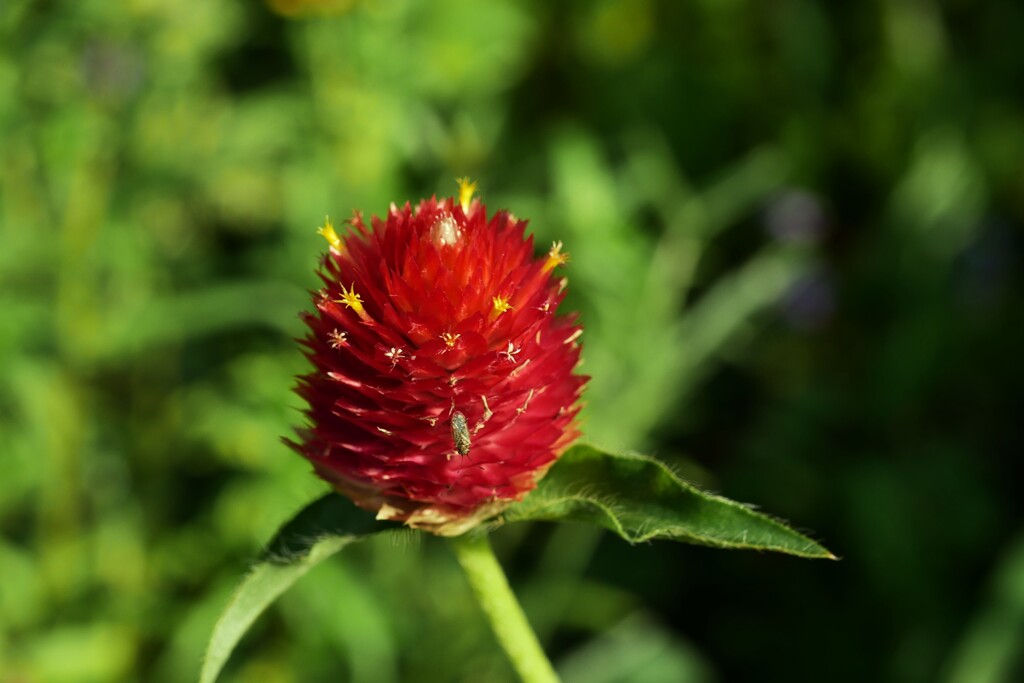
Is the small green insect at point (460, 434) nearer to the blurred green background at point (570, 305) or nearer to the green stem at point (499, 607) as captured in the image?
the green stem at point (499, 607)

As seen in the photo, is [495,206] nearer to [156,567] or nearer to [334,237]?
[156,567]

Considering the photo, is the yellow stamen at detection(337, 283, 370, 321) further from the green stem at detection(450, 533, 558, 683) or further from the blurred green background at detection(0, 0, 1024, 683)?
the blurred green background at detection(0, 0, 1024, 683)

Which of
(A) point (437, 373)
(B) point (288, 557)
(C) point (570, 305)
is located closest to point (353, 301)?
(A) point (437, 373)

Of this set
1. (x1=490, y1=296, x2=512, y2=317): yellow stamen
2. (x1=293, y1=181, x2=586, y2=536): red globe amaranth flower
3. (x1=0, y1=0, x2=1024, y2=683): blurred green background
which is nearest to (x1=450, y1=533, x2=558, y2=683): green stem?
(x1=293, y1=181, x2=586, y2=536): red globe amaranth flower

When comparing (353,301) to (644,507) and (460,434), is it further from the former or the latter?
(644,507)

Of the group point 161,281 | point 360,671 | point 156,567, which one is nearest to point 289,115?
point 161,281

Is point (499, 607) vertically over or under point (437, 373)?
under
